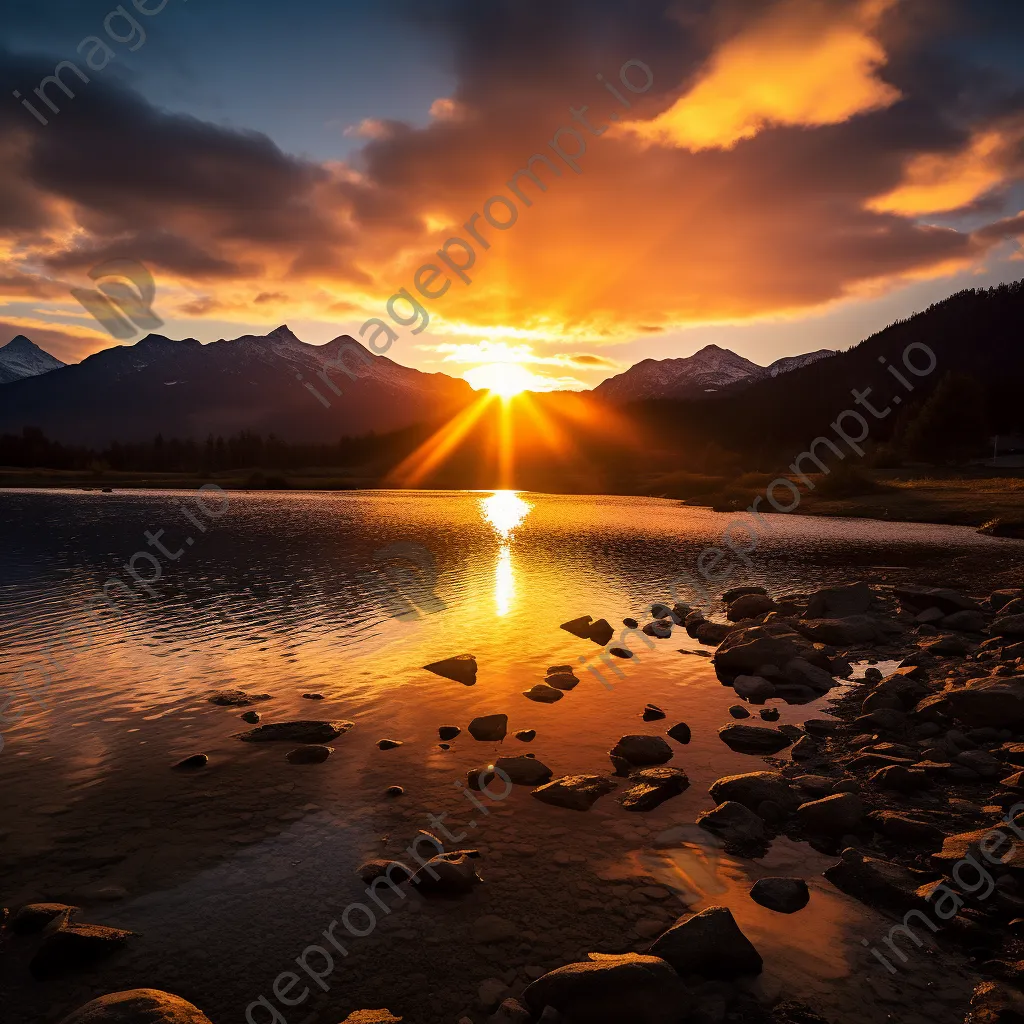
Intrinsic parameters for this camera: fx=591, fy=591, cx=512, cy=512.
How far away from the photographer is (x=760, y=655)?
953 inches

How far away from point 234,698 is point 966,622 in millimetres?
32701

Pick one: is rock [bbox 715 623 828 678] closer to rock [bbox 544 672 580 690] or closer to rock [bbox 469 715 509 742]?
rock [bbox 544 672 580 690]

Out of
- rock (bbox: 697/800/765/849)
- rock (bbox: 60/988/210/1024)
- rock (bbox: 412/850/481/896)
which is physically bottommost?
rock (bbox: 697/800/765/849)

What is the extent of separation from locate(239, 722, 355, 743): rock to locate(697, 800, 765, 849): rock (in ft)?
35.7

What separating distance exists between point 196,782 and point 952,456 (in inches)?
6704

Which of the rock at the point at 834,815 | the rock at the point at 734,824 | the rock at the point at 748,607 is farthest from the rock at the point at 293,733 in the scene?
the rock at the point at 748,607

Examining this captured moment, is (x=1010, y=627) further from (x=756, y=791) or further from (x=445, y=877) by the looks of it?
(x=445, y=877)

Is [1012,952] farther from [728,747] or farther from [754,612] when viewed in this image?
[754,612]

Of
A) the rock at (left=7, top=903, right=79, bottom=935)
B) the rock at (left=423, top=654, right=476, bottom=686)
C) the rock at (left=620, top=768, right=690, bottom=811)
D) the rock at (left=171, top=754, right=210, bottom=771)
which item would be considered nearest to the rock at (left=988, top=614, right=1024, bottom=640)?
the rock at (left=620, top=768, right=690, bottom=811)

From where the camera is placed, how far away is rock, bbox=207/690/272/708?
66.8ft

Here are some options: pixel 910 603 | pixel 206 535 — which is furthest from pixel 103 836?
pixel 206 535

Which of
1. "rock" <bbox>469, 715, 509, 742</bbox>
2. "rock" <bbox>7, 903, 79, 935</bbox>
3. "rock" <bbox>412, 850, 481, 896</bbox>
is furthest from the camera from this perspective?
"rock" <bbox>469, 715, 509, 742</bbox>

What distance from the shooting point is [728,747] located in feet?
→ 56.7

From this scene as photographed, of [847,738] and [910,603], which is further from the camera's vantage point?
[910,603]
